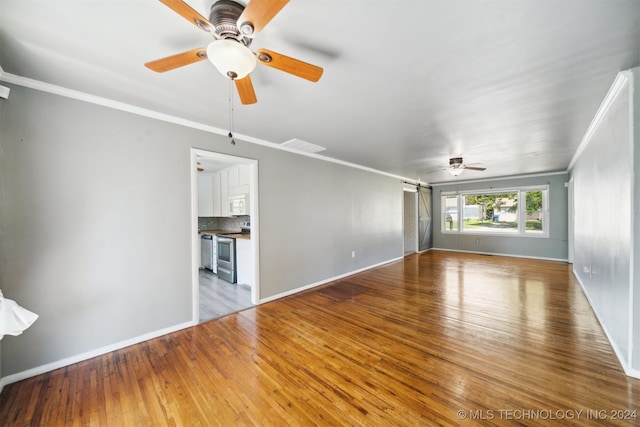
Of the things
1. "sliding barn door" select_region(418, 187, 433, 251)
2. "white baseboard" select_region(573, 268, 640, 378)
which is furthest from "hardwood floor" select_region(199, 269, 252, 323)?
"sliding barn door" select_region(418, 187, 433, 251)

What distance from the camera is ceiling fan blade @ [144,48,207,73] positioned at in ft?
4.45

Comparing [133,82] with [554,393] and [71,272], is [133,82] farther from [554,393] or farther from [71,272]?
[554,393]

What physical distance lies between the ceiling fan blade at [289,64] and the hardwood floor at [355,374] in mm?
2234

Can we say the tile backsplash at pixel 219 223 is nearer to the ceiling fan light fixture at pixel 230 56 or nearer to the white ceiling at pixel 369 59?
the white ceiling at pixel 369 59

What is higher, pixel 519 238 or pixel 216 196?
pixel 216 196

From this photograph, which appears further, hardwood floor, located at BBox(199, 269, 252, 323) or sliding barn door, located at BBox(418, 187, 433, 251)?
sliding barn door, located at BBox(418, 187, 433, 251)

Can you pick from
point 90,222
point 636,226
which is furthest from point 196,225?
point 636,226

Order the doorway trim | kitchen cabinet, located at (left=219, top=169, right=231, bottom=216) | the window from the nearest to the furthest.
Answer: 1. the doorway trim
2. kitchen cabinet, located at (left=219, top=169, right=231, bottom=216)
3. the window

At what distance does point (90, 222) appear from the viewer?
7.37 feet

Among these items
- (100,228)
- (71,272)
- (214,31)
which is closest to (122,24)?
(214,31)

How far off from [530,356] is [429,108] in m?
2.61

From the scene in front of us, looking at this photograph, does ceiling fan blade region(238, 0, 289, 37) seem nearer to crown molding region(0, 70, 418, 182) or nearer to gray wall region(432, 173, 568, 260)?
crown molding region(0, 70, 418, 182)

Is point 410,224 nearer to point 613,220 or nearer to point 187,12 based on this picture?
point 613,220

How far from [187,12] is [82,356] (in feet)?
9.75
